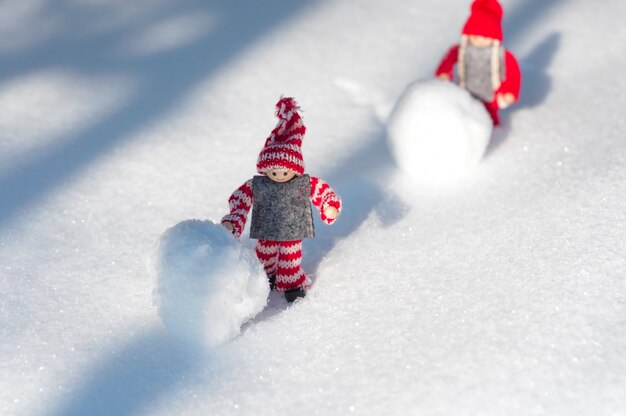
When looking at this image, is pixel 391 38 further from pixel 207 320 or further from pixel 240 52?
pixel 207 320

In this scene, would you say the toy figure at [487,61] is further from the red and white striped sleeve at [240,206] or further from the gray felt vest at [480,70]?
the red and white striped sleeve at [240,206]

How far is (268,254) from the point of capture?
A: 1.77 meters

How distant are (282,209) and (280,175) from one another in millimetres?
75

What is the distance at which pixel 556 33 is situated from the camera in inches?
110

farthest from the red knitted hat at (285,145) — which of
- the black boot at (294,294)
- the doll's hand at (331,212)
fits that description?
the black boot at (294,294)

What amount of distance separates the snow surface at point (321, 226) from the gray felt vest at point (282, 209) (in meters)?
0.16

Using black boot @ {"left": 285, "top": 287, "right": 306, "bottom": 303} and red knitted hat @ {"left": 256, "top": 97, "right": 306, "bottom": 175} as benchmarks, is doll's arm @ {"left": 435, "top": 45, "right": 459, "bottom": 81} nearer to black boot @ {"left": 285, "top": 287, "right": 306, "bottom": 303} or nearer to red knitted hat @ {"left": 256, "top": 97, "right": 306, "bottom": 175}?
red knitted hat @ {"left": 256, "top": 97, "right": 306, "bottom": 175}

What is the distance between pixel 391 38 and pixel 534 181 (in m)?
0.99

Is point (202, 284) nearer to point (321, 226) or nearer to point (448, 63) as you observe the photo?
point (321, 226)

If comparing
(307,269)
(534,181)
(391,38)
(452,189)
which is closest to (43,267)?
(307,269)

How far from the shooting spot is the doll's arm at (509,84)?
2.27m

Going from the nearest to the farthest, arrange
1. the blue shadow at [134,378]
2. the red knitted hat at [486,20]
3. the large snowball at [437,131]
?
1. the blue shadow at [134,378]
2. the large snowball at [437,131]
3. the red knitted hat at [486,20]

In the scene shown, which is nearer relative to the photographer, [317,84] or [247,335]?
[247,335]

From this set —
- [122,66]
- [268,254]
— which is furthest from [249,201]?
[122,66]
